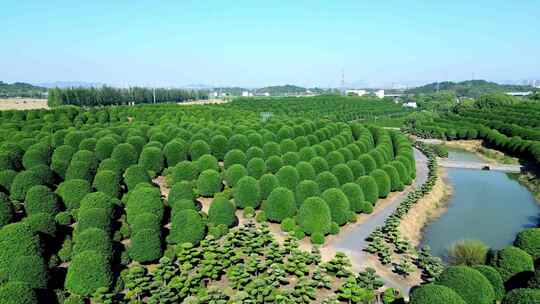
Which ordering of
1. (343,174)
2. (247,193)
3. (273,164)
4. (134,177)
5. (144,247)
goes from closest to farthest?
(144,247), (134,177), (247,193), (343,174), (273,164)

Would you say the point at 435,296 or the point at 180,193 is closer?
the point at 435,296

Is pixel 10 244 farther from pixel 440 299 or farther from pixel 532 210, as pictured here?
pixel 532 210

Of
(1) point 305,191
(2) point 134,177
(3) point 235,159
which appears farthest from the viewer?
(3) point 235,159

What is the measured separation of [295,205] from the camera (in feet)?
77.4

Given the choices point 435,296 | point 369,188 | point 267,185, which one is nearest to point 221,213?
point 267,185

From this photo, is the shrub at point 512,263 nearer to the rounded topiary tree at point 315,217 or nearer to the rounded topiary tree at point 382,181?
the rounded topiary tree at point 315,217

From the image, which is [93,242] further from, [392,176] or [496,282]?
[392,176]

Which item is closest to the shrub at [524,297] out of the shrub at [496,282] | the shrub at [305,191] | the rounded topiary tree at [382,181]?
the shrub at [496,282]

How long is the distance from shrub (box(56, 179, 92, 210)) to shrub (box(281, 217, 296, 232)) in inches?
458

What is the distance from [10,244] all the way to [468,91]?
216851 mm

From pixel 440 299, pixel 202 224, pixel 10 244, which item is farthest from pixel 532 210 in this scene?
pixel 10 244

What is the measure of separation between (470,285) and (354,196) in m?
12.5

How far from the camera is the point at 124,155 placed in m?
28.8

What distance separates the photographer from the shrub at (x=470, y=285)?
13.1 meters
